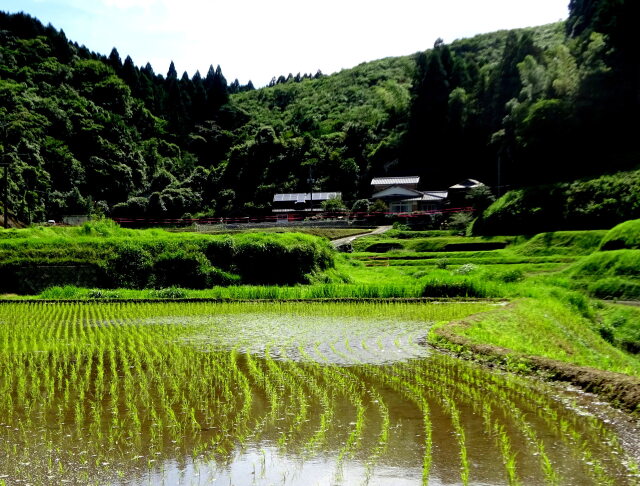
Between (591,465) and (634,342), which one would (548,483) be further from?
(634,342)

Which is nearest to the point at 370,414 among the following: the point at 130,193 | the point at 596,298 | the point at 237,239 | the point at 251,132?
the point at 596,298

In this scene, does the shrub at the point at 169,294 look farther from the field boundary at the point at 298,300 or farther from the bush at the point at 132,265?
the bush at the point at 132,265

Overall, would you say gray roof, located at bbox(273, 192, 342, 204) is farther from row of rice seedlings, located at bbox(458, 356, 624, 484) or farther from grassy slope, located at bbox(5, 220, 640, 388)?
row of rice seedlings, located at bbox(458, 356, 624, 484)

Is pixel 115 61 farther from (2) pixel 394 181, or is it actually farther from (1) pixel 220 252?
(1) pixel 220 252

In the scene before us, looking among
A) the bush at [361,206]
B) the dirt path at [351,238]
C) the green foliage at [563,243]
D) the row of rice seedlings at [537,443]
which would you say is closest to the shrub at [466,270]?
the green foliage at [563,243]

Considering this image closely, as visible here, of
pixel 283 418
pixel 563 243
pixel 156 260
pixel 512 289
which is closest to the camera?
pixel 283 418

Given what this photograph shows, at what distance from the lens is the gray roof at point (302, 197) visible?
6856 cm

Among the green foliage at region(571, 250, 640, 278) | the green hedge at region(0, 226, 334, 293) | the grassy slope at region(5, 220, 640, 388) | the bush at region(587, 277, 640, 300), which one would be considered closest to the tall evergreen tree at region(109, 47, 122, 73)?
the grassy slope at region(5, 220, 640, 388)

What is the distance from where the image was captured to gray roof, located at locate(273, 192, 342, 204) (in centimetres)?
6856

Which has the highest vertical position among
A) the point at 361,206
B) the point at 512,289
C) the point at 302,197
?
the point at 302,197

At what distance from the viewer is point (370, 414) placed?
5.90m

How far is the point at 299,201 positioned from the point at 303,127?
38507mm

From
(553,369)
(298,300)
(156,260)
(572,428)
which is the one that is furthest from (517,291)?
(156,260)

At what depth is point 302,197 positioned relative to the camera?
70062 mm
